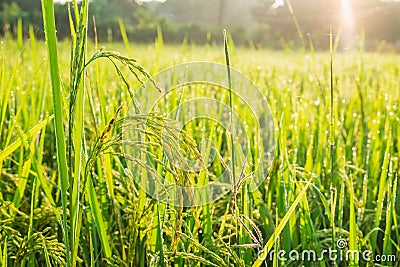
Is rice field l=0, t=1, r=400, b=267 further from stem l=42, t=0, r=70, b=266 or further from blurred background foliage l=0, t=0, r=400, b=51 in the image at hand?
blurred background foliage l=0, t=0, r=400, b=51

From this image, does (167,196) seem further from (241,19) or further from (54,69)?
(241,19)

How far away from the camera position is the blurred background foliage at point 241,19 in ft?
44.2

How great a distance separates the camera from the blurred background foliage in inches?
530

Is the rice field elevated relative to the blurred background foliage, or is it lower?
lower

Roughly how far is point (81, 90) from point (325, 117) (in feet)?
3.06

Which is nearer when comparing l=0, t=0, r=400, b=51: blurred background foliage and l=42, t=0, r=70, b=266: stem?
l=42, t=0, r=70, b=266: stem

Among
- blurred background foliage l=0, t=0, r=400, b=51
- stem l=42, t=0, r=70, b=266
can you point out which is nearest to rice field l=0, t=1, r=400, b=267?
stem l=42, t=0, r=70, b=266

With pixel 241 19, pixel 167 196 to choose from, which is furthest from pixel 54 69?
pixel 241 19

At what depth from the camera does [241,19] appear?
23422 mm

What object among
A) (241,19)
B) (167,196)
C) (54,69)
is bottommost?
(167,196)

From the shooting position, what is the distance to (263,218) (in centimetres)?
86

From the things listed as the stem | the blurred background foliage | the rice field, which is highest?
the blurred background foliage

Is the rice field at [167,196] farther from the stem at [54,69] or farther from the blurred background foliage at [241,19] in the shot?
the blurred background foliage at [241,19]

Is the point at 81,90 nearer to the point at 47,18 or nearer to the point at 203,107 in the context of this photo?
the point at 47,18
